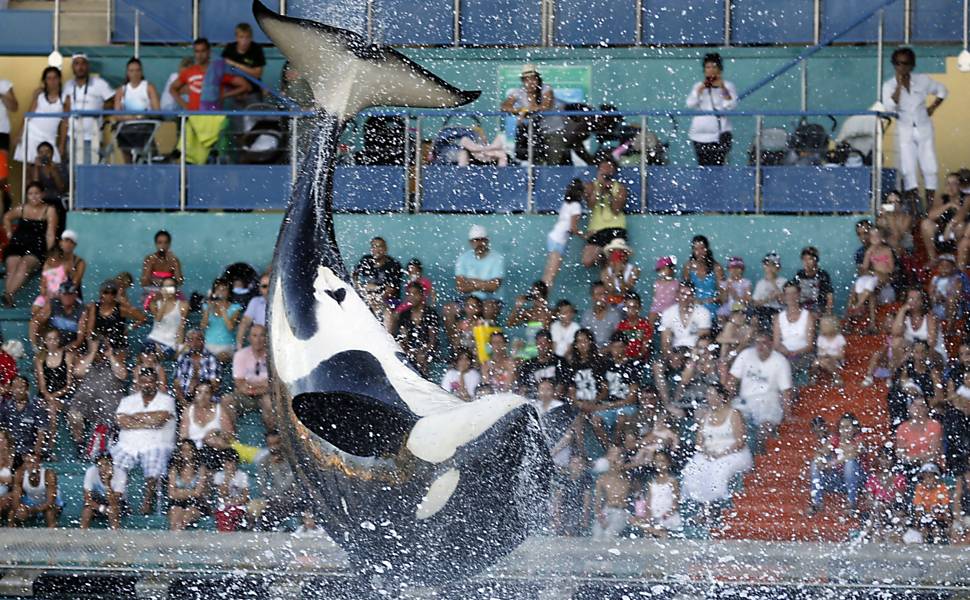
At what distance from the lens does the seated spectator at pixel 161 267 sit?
1449cm

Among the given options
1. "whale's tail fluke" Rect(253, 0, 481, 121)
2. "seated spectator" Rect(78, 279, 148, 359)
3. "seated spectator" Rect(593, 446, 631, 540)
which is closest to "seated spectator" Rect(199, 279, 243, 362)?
"seated spectator" Rect(78, 279, 148, 359)

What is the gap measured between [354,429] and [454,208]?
7.80 meters

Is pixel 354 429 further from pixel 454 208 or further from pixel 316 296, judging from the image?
pixel 454 208

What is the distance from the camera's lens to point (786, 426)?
1291 cm

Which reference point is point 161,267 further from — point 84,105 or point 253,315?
point 84,105

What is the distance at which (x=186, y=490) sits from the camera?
41.0 ft

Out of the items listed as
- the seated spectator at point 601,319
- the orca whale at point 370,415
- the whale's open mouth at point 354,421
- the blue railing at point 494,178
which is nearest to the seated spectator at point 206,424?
the blue railing at point 494,178

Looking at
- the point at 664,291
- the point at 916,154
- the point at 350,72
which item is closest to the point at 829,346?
the point at 664,291

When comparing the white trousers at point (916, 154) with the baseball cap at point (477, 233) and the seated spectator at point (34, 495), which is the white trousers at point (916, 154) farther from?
the seated spectator at point (34, 495)

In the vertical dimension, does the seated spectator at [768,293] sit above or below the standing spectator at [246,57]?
below

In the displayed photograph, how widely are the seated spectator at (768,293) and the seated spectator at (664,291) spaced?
0.58 m

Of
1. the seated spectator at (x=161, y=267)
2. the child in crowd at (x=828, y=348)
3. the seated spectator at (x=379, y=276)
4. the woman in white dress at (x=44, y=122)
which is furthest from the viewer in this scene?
the woman in white dress at (x=44, y=122)

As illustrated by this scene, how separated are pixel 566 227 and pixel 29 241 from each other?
4.42 metres

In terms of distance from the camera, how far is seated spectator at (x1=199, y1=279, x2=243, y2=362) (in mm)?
13758
